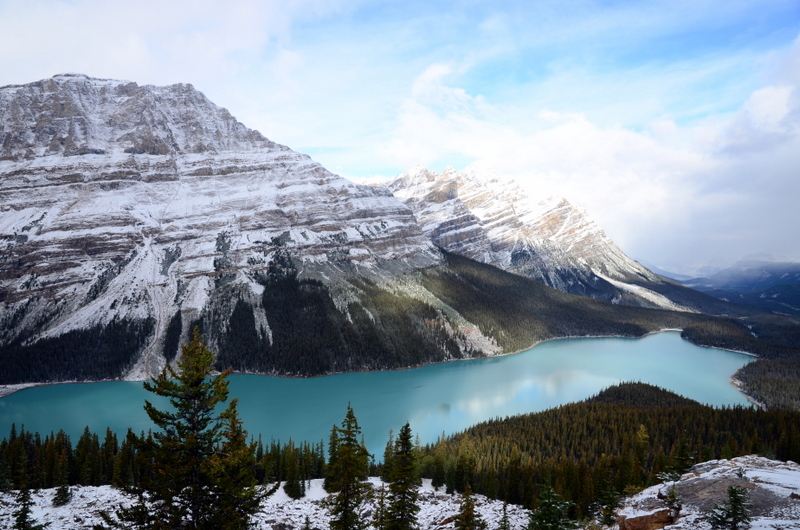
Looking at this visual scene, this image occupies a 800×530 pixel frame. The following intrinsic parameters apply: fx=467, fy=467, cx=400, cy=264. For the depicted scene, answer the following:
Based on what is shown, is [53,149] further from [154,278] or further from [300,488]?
[300,488]

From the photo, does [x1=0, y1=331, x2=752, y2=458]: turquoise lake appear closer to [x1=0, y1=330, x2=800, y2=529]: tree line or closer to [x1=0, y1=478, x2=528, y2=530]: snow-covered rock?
[x1=0, y1=330, x2=800, y2=529]: tree line

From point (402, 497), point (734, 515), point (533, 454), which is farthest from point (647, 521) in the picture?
point (533, 454)

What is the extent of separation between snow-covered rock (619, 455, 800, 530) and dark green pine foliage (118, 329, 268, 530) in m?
16.0

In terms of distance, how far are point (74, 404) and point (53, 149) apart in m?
117

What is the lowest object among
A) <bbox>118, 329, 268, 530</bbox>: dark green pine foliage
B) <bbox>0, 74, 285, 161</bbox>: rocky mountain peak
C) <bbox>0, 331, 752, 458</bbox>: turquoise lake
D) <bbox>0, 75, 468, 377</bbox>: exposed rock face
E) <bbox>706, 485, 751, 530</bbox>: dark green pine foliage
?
<bbox>0, 331, 752, 458</bbox>: turquoise lake

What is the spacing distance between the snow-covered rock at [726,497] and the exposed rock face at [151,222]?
114 metres

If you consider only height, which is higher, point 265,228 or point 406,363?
point 265,228

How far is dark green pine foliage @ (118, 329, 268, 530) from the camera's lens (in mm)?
14461

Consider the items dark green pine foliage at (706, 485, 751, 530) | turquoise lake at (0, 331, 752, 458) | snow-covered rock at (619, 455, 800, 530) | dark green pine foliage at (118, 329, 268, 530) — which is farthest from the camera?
turquoise lake at (0, 331, 752, 458)

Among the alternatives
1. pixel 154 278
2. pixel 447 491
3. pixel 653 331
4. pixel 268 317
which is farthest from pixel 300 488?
pixel 653 331

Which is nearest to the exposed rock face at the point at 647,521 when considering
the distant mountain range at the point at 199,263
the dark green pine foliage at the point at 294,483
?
the dark green pine foliage at the point at 294,483

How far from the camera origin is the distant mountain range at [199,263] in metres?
120

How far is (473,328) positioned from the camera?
14650cm

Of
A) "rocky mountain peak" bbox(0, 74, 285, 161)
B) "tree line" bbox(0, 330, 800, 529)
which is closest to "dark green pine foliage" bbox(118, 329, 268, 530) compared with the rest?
"tree line" bbox(0, 330, 800, 529)
